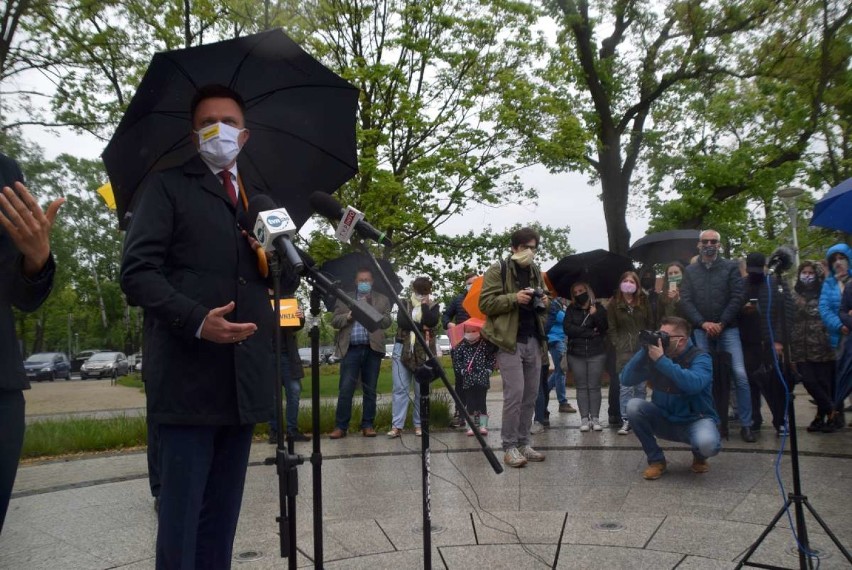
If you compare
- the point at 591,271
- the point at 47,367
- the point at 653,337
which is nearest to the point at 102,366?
the point at 47,367

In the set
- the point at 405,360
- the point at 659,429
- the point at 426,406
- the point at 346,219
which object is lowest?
the point at 659,429

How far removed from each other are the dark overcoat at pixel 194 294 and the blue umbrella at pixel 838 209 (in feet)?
13.5

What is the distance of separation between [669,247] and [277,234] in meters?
10.2

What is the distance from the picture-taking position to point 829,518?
461 centimetres

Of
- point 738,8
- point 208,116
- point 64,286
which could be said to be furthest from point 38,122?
point 64,286

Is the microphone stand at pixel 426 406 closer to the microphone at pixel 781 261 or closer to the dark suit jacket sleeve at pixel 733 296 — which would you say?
the microphone at pixel 781 261

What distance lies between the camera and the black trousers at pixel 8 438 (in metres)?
2.25

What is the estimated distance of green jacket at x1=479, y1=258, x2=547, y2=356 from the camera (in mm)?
6712

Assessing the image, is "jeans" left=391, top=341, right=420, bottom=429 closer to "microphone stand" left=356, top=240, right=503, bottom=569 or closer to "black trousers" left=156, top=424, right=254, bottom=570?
"microphone stand" left=356, top=240, right=503, bottom=569

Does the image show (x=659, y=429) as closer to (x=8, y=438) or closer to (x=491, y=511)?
A: (x=491, y=511)

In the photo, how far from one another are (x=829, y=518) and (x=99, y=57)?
14.8 m

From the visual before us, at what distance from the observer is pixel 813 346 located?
29.1ft

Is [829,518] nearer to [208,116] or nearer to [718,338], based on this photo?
[718,338]

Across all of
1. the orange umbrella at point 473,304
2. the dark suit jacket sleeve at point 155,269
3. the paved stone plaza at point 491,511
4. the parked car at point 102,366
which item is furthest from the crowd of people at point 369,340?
the parked car at point 102,366
